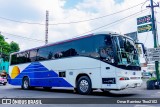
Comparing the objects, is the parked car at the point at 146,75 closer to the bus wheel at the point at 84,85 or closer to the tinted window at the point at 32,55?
the tinted window at the point at 32,55

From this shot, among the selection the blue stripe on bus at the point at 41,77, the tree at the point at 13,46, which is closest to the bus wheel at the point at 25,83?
the blue stripe on bus at the point at 41,77

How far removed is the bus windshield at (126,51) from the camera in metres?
11.8

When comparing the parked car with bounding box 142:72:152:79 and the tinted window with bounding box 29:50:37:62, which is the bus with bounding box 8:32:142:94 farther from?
the parked car with bounding box 142:72:152:79

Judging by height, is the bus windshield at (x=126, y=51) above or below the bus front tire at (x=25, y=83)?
above

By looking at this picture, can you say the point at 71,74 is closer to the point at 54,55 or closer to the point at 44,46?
the point at 54,55

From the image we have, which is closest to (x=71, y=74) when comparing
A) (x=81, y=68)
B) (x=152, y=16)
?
(x=81, y=68)

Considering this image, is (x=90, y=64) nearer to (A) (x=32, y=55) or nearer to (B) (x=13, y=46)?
(A) (x=32, y=55)

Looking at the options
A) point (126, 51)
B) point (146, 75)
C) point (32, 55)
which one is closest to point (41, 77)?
point (32, 55)

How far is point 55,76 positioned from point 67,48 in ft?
7.09

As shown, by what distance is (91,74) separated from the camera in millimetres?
12891

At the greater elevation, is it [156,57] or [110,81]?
[156,57]

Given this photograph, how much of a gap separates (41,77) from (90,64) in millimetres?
5256

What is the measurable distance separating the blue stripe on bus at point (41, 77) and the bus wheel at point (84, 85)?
0.93 m

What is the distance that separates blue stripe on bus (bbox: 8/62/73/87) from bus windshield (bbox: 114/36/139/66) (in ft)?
13.0
